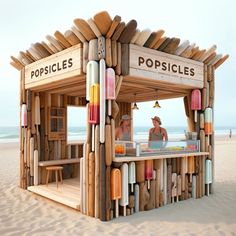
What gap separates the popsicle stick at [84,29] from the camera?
4938 mm

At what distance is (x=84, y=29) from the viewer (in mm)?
5059

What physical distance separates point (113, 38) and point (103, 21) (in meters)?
0.43

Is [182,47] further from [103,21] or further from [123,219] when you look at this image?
[123,219]

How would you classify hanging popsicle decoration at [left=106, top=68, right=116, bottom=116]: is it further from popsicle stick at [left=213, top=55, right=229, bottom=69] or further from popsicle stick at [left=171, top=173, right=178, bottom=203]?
popsicle stick at [left=213, top=55, right=229, bottom=69]

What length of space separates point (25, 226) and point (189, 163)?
3.91 metres

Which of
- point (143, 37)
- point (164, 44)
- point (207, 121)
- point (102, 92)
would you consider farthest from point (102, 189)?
point (207, 121)

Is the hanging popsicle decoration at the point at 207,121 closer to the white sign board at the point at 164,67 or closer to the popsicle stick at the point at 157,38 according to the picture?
the white sign board at the point at 164,67

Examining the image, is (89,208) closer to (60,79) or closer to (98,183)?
(98,183)

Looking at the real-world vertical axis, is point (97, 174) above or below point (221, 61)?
below

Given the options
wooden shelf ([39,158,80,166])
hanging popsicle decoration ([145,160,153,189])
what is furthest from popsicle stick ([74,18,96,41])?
wooden shelf ([39,158,80,166])

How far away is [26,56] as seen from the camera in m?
7.14

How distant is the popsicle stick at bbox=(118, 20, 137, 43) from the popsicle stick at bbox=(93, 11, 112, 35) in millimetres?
336

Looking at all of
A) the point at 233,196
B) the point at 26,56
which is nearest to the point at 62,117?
the point at 26,56

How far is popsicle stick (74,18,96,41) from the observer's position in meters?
4.94
